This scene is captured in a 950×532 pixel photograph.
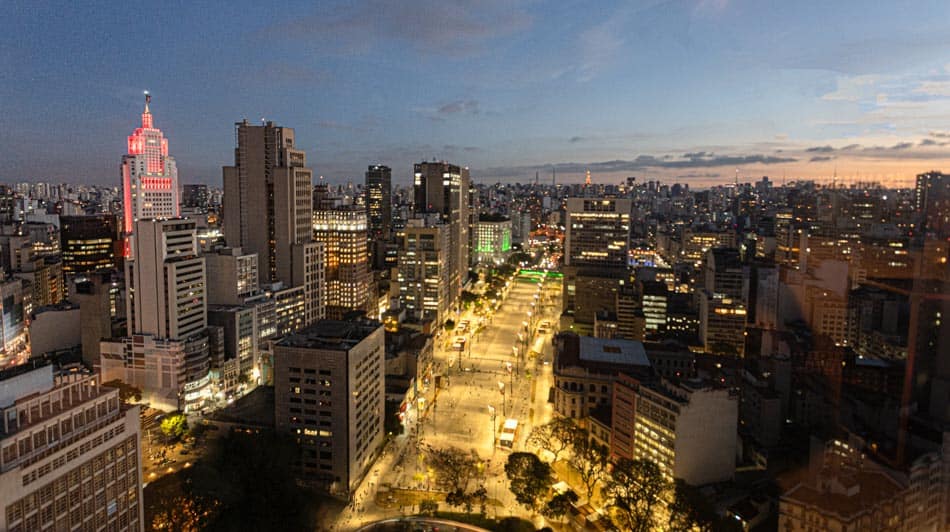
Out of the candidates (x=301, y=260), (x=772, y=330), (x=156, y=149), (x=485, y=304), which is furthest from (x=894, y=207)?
(x=156, y=149)

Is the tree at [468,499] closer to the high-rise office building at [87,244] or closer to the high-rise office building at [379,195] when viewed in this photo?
the high-rise office building at [87,244]

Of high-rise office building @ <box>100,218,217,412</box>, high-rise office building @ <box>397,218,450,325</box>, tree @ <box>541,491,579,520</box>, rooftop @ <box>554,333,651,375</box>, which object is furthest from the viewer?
high-rise office building @ <box>397,218,450,325</box>

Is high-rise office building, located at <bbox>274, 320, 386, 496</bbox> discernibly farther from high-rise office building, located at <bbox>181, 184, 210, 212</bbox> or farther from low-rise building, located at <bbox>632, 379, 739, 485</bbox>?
high-rise office building, located at <bbox>181, 184, 210, 212</bbox>

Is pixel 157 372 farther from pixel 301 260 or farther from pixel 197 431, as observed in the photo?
pixel 301 260

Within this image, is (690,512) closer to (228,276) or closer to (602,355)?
(602,355)

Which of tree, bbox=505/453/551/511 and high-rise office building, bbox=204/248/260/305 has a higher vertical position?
high-rise office building, bbox=204/248/260/305

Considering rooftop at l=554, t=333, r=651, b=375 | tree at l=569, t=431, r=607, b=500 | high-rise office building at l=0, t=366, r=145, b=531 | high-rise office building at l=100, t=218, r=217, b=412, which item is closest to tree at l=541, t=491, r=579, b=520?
tree at l=569, t=431, r=607, b=500
